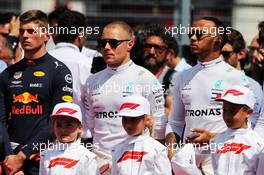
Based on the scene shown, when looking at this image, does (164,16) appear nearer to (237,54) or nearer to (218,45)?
(237,54)

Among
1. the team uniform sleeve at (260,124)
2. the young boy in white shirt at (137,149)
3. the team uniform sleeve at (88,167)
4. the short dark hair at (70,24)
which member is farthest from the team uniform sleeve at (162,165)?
the short dark hair at (70,24)

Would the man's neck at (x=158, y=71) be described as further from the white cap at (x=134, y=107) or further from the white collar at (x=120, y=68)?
the white cap at (x=134, y=107)

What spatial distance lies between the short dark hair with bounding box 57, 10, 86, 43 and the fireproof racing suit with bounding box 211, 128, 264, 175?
262cm

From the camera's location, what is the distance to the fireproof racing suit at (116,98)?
32.2 ft

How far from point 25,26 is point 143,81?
1.22 metres

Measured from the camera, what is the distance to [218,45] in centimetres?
987

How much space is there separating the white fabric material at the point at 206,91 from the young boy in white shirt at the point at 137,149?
509 mm

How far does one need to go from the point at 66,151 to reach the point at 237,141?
4.85 ft

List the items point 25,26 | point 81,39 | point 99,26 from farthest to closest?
1. point 99,26
2. point 81,39
3. point 25,26

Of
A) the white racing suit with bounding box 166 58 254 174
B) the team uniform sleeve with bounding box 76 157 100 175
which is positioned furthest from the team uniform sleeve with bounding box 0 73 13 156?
the white racing suit with bounding box 166 58 254 174

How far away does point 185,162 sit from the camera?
916cm

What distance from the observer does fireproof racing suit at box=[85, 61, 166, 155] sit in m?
9.82

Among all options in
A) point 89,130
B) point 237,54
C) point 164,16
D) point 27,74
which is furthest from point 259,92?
point 164,16

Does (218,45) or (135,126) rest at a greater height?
(218,45)
